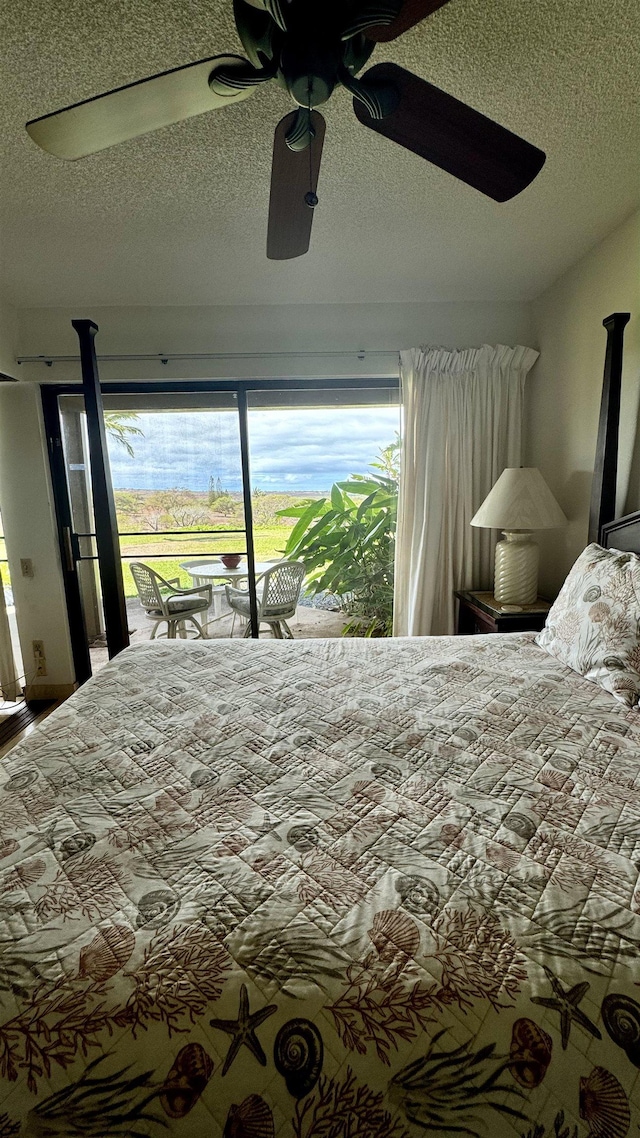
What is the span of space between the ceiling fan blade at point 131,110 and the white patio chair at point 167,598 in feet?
8.47

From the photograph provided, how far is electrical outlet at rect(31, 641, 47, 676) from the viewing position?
11.0 feet

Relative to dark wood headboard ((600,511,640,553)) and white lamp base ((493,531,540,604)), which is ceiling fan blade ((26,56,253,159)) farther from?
white lamp base ((493,531,540,604))

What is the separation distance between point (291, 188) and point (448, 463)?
2009mm

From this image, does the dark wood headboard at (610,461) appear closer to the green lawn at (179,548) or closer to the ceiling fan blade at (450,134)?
the ceiling fan blade at (450,134)

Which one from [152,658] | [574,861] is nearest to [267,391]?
[152,658]

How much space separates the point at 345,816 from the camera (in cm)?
101

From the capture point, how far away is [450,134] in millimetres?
1182

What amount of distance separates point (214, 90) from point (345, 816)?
5.17 ft

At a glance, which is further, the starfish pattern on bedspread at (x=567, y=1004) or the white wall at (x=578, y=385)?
the white wall at (x=578, y=385)

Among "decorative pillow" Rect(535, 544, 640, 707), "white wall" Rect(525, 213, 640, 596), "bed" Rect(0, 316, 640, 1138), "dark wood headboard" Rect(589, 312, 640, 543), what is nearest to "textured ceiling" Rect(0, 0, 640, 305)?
"white wall" Rect(525, 213, 640, 596)

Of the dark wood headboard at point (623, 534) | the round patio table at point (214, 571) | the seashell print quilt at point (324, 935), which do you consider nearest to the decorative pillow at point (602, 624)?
the dark wood headboard at point (623, 534)

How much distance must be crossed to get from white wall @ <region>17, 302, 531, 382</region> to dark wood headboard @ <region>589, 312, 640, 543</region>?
1092mm

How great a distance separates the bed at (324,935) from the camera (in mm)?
620

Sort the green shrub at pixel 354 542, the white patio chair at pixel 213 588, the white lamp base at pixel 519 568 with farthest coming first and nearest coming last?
the green shrub at pixel 354 542, the white patio chair at pixel 213 588, the white lamp base at pixel 519 568
